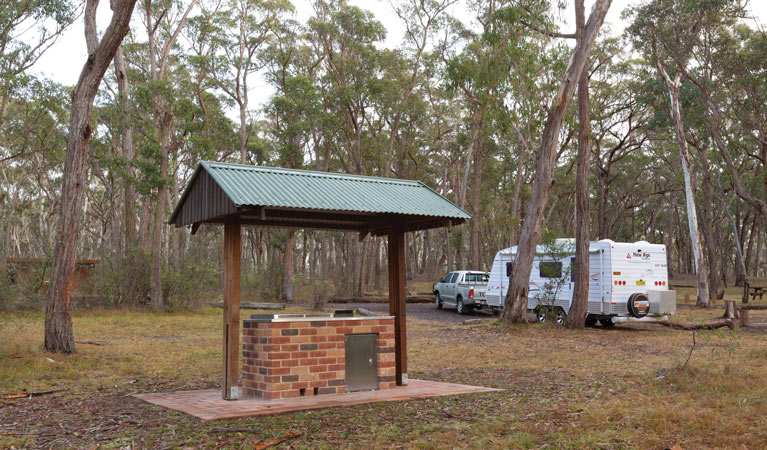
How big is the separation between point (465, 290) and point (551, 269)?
6102mm

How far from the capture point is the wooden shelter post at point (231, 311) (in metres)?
8.02

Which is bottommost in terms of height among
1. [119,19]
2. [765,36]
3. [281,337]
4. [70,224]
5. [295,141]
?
[281,337]

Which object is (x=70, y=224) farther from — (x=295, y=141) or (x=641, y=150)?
(x=641, y=150)

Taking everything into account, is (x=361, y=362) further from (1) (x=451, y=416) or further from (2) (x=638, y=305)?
(2) (x=638, y=305)

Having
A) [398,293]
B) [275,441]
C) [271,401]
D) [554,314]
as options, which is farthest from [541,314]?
[275,441]

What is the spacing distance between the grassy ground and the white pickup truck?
9.90 metres

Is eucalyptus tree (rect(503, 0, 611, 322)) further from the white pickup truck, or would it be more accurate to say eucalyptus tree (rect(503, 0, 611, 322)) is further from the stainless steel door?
the stainless steel door

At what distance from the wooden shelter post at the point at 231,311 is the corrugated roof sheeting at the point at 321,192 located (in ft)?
2.11

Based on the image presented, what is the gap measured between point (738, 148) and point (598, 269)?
79.4 ft

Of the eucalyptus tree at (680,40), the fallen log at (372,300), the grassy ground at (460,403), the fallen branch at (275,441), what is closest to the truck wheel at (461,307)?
the fallen log at (372,300)

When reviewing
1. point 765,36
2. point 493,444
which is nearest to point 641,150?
point 765,36

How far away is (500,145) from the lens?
141ft

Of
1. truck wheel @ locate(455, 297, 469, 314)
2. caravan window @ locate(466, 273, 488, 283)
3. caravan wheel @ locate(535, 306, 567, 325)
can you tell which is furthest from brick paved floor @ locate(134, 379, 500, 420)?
caravan window @ locate(466, 273, 488, 283)

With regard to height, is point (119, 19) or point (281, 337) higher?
point (119, 19)
